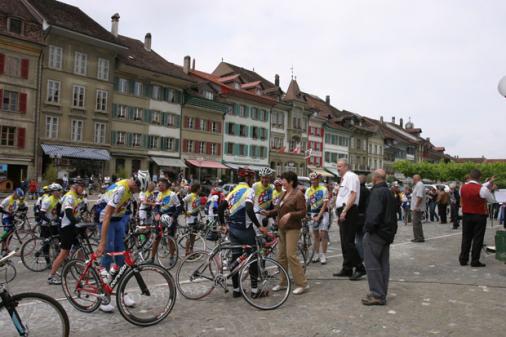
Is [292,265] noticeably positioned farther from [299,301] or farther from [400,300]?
[400,300]

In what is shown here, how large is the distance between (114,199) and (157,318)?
1609mm

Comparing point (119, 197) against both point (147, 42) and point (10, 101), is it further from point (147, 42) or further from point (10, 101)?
point (147, 42)

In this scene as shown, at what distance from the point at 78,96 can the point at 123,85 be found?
4668 millimetres

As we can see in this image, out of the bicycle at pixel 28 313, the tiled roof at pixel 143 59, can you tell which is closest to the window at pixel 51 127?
the tiled roof at pixel 143 59

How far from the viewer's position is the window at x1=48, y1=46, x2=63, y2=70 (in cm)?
3669

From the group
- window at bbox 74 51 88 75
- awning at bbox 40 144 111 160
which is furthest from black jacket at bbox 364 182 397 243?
window at bbox 74 51 88 75

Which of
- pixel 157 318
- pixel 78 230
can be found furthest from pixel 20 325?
pixel 78 230

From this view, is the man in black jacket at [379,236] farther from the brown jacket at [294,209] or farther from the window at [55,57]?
the window at [55,57]

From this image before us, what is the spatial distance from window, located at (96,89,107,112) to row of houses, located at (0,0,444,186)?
0.27 feet

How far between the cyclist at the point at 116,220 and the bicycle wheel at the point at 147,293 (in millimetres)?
89

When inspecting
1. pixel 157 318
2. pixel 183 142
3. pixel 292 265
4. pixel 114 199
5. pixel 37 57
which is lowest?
pixel 157 318

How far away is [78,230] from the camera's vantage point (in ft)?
24.2

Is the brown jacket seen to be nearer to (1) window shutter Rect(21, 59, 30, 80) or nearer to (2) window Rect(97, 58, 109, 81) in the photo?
(1) window shutter Rect(21, 59, 30, 80)

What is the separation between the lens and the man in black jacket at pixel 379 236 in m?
6.52
